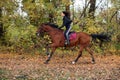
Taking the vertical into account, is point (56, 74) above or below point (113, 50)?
above

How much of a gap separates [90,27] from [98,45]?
2.21m

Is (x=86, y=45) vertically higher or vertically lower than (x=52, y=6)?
lower

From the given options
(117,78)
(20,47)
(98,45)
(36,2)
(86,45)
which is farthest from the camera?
(98,45)

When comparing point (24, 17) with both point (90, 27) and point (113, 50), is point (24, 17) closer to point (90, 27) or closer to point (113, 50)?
point (90, 27)

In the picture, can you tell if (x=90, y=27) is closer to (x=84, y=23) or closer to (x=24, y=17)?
(x=84, y=23)

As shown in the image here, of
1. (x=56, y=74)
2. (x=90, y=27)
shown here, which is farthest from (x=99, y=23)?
(x=56, y=74)

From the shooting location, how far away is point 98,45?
24.0 m

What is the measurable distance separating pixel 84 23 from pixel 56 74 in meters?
9.35

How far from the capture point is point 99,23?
23406 millimetres

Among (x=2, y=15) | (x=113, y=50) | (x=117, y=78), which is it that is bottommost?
(x=113, y=50)

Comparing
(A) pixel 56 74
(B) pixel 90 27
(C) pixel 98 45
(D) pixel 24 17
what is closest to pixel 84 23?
(B) pixel 90 27

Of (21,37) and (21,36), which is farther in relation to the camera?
(21,37)

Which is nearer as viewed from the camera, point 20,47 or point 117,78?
point 117,78

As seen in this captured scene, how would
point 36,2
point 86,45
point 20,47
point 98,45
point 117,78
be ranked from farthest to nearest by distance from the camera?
1. point 98,45
2. point 20,47
3. point 36,2
4. point 86,45
5. point 117,78
